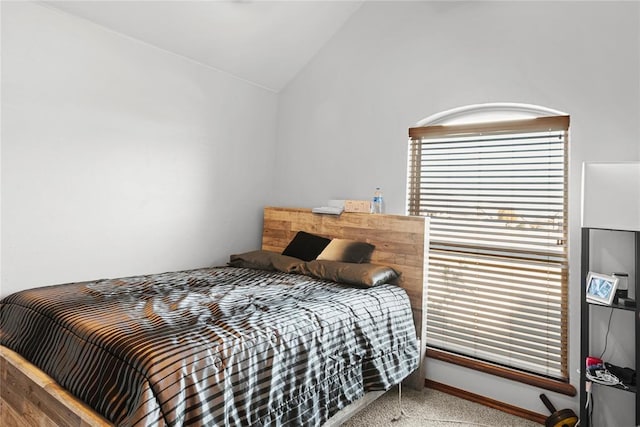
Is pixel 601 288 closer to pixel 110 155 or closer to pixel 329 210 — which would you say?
pixel 329 210

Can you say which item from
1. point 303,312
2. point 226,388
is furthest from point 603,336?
point 226,388

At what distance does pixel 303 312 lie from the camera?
198 centimetres

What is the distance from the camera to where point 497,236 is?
9.17 ft

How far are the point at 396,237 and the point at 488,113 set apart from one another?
1132 mm

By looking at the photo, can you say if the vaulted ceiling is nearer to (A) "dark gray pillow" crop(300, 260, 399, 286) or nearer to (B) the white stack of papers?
(B) the white stack of papers

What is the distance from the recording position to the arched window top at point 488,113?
2643 mm

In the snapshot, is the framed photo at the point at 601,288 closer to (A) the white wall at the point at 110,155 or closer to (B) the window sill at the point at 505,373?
(B) the window sill at the point at 505,373

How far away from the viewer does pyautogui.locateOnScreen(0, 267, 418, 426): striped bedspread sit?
1380mm

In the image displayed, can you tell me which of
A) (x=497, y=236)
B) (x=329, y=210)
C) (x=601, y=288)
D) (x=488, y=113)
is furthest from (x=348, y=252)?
(x=601, y=288)

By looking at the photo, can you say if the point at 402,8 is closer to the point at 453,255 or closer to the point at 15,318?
the point at 453,255

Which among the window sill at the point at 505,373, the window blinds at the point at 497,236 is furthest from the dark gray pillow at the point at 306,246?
the window sill at the point at 505,373

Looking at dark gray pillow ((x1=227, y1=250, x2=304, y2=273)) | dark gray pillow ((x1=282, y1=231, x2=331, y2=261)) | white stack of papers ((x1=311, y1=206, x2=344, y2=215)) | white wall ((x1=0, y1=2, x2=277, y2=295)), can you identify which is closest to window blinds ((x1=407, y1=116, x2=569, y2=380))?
white stack of papers ((x1=311, y1=206, x2=344, y2=215))

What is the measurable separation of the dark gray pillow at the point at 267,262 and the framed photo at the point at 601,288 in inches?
73.7

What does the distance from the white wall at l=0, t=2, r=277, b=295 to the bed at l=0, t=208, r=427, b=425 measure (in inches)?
14.0
